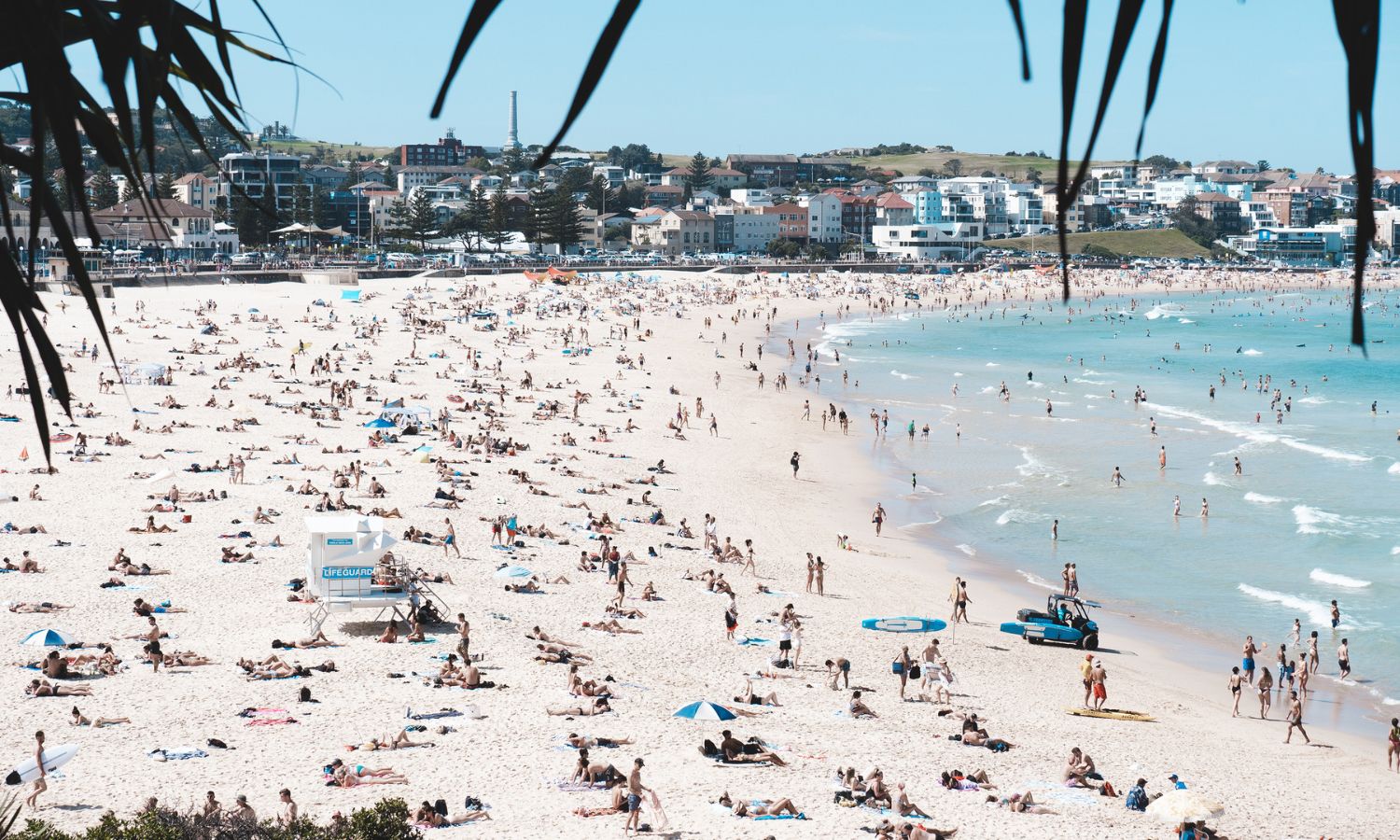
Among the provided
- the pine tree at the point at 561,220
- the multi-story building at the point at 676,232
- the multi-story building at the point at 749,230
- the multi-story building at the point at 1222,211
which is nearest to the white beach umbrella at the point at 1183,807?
the pine tree at the point at 561,220

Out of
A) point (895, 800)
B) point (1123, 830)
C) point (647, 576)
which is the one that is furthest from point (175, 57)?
point (647, 576)

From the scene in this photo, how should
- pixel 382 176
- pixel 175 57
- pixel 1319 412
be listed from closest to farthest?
pixel 175 57 → pixel 1319 412 → pixel 382 176

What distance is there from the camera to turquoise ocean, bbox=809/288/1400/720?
2286cm

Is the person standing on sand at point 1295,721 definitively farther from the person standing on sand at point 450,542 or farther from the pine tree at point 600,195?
the pine tree at point 600,195

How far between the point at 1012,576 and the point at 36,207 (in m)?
24.0

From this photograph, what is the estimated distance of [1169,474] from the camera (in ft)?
111

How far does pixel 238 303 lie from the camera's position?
61.5 meters

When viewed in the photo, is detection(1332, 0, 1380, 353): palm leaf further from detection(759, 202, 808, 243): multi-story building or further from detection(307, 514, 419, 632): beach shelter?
detection(759, 202, 808, 243): multi-story building

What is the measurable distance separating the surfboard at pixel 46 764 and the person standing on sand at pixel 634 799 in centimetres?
474

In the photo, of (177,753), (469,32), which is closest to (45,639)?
(177,753)

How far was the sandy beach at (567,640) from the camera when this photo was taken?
42.2 ft

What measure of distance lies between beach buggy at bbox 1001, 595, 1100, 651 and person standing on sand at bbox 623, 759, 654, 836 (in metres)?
9.52

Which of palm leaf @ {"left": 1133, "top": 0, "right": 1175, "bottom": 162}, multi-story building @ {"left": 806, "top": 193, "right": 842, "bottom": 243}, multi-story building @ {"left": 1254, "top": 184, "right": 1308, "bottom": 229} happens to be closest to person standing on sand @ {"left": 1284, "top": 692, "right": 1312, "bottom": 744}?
palm leaf @ {"left": 1133, "top": 0, "right": 1175, "bottom": 162}

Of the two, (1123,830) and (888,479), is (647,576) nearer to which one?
(1123,830)
